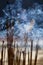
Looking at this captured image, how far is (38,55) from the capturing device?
2252 millimetres

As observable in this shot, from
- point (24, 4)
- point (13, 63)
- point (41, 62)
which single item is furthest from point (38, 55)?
point (24, 4)

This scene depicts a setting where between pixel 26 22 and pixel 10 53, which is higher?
pixel 26 22

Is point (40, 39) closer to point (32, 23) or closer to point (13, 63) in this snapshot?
point (32, 23)

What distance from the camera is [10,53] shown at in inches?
88.8

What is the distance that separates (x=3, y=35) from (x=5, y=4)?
272 millimetres

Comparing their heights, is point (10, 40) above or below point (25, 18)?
below

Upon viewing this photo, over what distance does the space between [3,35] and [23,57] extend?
26 centimetres

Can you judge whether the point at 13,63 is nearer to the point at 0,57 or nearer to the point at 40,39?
the point at 0,57

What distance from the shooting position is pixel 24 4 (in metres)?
2.27

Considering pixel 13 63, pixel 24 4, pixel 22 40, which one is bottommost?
pixel 13 63

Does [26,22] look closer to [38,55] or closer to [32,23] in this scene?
[32,23]

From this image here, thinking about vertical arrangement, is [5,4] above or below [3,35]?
above

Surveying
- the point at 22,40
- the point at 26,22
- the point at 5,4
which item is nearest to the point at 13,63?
the point at 22,40

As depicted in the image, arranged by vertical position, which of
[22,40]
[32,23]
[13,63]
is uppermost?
[32,23]
